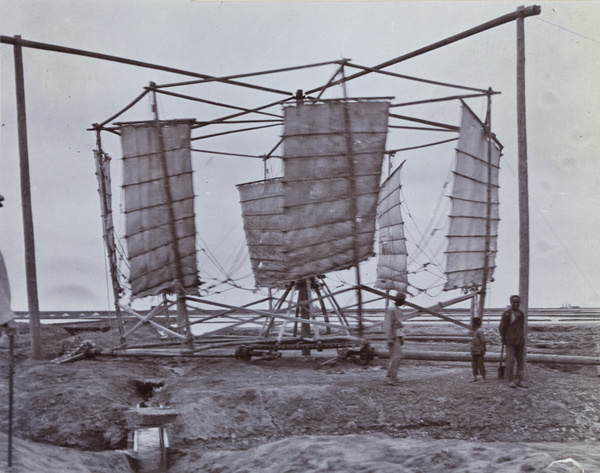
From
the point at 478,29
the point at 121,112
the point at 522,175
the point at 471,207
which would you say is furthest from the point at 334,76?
the point at 471,207

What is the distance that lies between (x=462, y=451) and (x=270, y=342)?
268 inches

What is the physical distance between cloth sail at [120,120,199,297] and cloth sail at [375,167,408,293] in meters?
8.48

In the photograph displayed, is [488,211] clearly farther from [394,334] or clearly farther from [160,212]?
[160,212]

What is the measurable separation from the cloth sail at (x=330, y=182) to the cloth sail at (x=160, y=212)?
220 centimetres

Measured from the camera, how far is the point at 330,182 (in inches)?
476

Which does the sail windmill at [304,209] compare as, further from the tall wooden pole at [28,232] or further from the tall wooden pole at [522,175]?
the tall wooden pole at [522,175]

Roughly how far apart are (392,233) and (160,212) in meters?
10.2

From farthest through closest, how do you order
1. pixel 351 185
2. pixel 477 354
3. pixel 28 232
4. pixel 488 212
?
pixel 488 212 < pixel 351 185 < pixel 28 232 < pixel 477 354

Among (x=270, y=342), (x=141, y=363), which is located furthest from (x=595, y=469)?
(x=141, y=363)

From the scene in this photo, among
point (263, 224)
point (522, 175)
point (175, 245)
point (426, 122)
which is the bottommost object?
point (263, 224)

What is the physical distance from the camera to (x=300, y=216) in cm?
1196

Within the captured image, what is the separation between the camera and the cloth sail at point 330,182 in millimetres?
11836

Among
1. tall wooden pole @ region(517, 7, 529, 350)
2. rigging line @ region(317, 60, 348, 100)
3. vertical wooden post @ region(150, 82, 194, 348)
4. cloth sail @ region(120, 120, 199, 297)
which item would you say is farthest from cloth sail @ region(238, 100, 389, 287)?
tall wooden pole @ region(517, 7, 529, 350)

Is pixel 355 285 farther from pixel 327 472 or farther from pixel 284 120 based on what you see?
pixel 327 472
